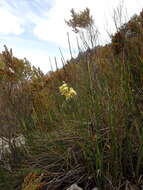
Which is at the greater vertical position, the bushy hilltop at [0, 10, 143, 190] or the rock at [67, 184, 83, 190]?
the bushy hilltop at [0, 10, 143, 190]

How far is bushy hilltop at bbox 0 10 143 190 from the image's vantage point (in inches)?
72.1

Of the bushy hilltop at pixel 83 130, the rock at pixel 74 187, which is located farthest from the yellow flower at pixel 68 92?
the rock at pixel 74 187

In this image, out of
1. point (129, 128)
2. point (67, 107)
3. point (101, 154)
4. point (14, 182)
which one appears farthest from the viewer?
point (67, 107)

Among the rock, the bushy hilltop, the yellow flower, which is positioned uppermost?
the yellow flower

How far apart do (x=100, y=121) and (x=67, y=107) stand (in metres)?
0.69

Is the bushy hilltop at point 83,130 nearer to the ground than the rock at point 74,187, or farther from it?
farther from it

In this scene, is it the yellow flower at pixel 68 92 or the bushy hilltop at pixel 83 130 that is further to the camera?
the yellow flower at pixel 68 92

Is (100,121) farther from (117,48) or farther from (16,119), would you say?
(117,48)

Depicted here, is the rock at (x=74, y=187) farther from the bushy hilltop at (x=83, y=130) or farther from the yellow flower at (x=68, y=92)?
the yellow flower at (x=68, y=92)

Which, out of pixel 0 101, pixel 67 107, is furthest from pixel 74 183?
pixel 0 101

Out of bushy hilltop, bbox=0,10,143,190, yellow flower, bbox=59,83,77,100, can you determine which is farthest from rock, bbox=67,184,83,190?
yellow flower, bbox=59,83,77,100

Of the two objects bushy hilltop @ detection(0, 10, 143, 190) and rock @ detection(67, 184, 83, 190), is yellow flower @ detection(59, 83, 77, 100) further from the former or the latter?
rock @ detection(67, 184, 83, 190)

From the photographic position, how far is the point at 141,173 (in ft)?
6.05

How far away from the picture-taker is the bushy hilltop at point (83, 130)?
183 centimetres
